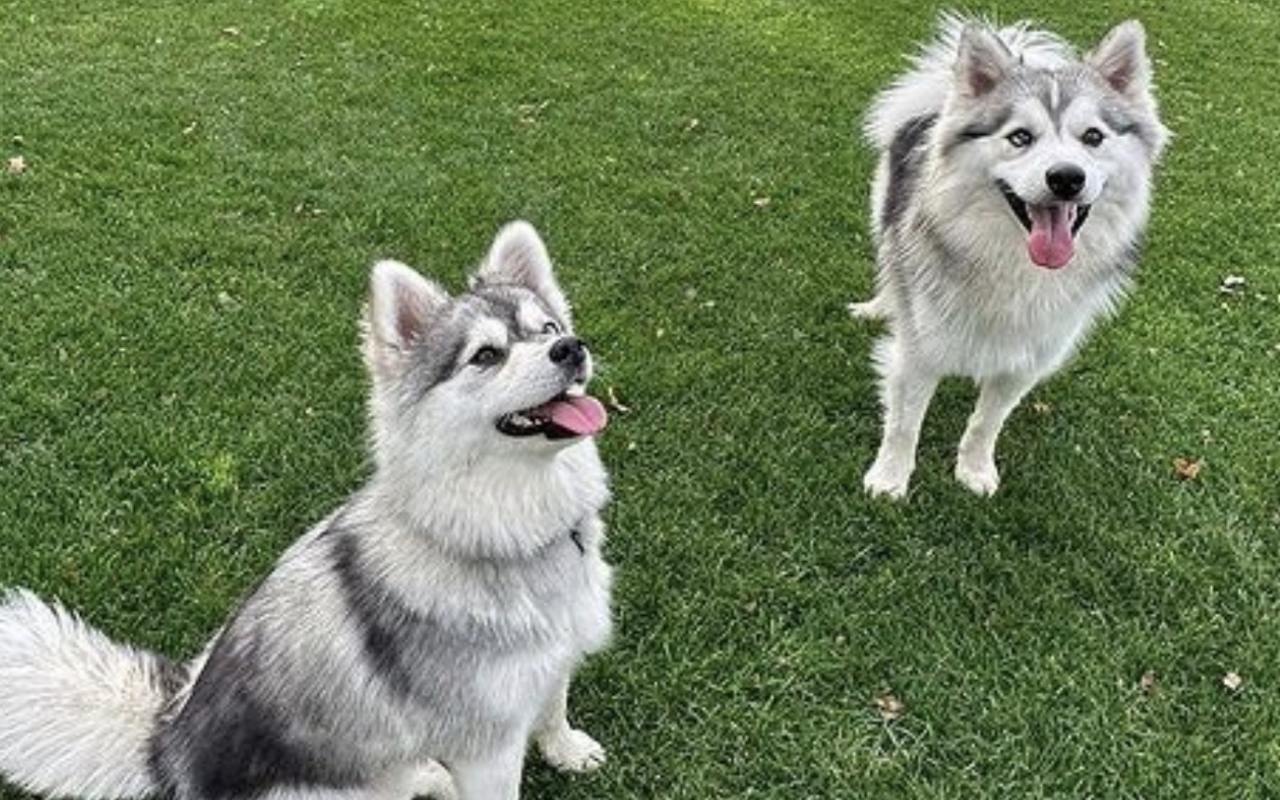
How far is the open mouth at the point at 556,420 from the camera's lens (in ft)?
8.64

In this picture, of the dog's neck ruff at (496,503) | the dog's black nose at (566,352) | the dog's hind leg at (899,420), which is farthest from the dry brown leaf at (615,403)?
the dog's black nose at (566,352)

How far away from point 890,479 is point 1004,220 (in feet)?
3.37

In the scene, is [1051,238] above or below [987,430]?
above

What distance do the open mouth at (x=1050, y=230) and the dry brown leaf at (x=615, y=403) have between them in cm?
165

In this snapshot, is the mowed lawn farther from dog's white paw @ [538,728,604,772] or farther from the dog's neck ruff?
the dog's neck ruff

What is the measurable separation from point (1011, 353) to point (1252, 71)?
5.36 meters

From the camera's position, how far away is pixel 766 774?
137 inches

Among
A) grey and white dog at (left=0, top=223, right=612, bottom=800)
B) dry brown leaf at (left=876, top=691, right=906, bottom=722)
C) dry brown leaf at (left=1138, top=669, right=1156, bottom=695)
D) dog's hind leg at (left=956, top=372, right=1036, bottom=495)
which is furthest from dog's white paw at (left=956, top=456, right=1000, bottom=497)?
grey and white dog at (left=0, top=223, right=612, bottom=800)

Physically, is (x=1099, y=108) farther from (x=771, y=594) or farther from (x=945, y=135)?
(x=771, y=594)

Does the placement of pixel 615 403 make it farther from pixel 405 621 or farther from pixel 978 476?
pixel 405 621

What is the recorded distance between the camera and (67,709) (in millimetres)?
2881

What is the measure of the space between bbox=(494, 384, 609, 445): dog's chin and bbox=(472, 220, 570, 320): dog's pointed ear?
0.31 meters

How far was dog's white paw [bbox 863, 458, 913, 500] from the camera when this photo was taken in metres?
4.40

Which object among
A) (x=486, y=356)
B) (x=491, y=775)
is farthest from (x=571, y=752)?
(x=486, y=356)
